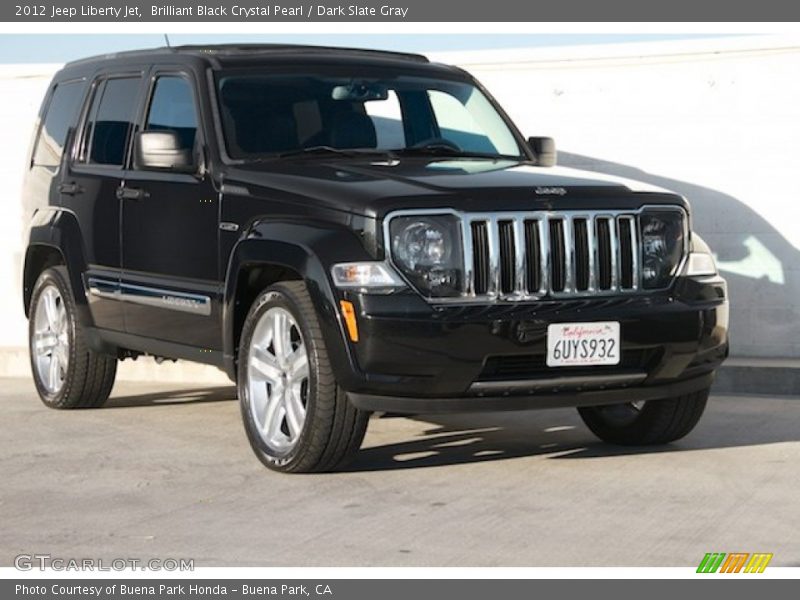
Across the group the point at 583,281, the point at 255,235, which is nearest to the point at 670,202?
the point at 583,281

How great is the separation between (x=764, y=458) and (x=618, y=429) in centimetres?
79

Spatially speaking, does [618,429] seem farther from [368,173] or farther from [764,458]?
[368,173]

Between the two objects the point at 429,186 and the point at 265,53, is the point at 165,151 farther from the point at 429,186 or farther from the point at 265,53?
the point at 429,186

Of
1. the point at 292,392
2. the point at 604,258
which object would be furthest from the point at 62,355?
the point at 604,258

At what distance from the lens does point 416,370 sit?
786cm

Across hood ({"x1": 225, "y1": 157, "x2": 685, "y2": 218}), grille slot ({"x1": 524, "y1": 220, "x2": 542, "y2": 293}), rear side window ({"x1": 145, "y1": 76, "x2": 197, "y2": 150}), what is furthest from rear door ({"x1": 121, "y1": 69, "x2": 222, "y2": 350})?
grille slot ({"x1": 524, "y1": 220, "x2": 542, "y2": 293})

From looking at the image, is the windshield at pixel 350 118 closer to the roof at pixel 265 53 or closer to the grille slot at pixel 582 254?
the roof at pixel 265 53

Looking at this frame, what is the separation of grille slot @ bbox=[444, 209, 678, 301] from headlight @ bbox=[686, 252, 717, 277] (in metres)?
0.35

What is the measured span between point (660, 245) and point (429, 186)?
1221mm

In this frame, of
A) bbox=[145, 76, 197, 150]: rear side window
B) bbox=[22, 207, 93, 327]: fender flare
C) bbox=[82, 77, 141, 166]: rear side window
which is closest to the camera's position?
bbox=[145, 76, 197, 150]: rear side window

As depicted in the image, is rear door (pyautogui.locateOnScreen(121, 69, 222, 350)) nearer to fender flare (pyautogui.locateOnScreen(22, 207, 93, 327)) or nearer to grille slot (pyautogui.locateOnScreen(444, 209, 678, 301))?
fender flare (pyautogui.locateOnScreen(22, 207, 93, 327))

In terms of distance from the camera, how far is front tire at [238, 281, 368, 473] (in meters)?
8.06

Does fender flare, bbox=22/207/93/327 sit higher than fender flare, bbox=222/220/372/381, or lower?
lower

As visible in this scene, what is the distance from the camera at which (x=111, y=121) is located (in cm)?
1039
